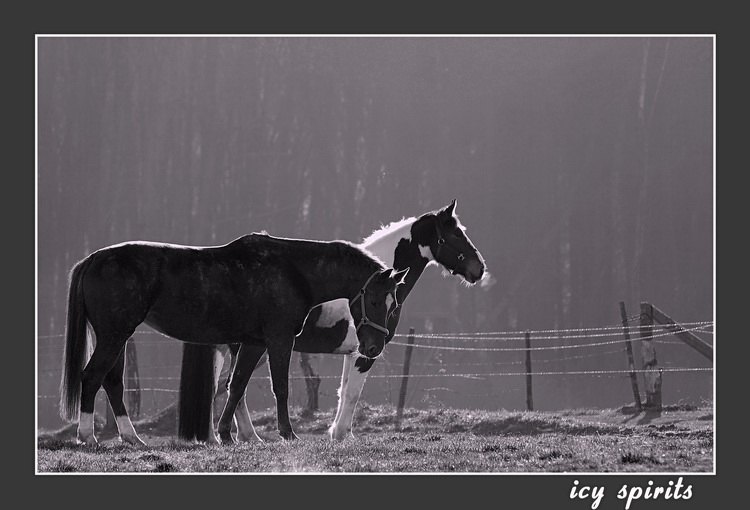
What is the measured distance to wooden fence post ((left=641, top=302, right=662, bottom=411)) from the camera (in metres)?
16.7

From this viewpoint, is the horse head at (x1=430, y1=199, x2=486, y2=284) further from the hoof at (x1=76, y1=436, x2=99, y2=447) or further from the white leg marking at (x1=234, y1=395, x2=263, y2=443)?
the hoof at (x1=76, y1=436, x2=99, y2=447)

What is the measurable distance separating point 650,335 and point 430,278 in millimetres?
27267

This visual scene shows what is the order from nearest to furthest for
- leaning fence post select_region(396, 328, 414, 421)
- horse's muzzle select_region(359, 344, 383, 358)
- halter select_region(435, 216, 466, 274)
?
horse's muzzle select_region(359, 344, 383, 358), halter select_region(435, 216, 466, 274), leaning fence post select_region(396, 328, 414, 421)

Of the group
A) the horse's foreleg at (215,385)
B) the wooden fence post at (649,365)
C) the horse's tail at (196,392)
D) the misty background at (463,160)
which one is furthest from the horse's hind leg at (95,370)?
the misty background at (463,160)

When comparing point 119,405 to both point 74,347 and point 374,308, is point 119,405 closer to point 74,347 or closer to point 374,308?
point 74,347

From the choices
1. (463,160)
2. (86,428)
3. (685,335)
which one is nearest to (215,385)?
(86,428)

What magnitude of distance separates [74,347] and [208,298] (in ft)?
5.15

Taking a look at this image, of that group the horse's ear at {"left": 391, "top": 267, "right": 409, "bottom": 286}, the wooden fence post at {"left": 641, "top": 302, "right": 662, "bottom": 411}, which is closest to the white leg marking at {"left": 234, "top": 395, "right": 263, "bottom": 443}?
the horse's ear at {"left": 391, "top": 267, "right": 409, "bottom": 286}

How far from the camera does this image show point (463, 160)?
48469 mm

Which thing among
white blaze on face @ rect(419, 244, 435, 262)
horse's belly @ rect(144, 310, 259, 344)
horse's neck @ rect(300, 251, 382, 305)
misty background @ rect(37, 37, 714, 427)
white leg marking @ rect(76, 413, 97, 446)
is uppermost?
misty background @ rect(37, 37, 714, 427)

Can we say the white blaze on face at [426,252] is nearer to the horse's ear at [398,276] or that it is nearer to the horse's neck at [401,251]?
the horse's neck at [401,251]

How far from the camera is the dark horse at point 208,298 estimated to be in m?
9.80

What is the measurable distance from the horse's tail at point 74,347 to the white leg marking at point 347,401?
3293mm

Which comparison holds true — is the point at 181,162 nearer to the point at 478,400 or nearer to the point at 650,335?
the point at 478,400
